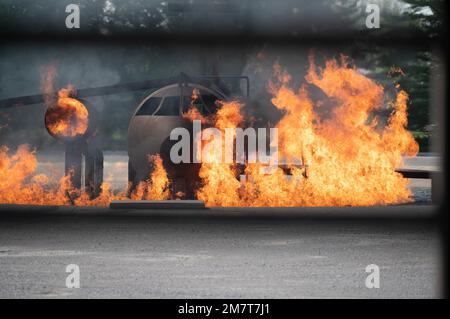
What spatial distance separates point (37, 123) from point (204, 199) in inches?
1257

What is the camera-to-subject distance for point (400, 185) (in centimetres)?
1938

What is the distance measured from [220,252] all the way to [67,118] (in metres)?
9.11

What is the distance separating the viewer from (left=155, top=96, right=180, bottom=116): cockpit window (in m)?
19.0

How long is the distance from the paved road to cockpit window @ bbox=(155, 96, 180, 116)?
3.16 metres

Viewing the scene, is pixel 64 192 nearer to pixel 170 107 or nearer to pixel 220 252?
pixel 170 107

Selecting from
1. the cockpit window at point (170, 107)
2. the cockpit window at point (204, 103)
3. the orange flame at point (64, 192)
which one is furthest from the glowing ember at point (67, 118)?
the cockpit window at point (204, 103)

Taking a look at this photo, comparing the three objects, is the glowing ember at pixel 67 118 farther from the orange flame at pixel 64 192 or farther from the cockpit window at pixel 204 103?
the cockpit window at pixel 204 103

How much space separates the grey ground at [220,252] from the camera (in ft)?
28.5

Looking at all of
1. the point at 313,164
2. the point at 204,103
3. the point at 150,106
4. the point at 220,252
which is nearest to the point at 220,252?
the point at 220,252

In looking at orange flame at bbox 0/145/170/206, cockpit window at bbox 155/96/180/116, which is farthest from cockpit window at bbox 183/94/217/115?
orange flame at bbox 0/145/170/206

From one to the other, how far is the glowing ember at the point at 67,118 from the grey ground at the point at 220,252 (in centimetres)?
300

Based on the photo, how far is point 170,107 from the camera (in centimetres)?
1917
